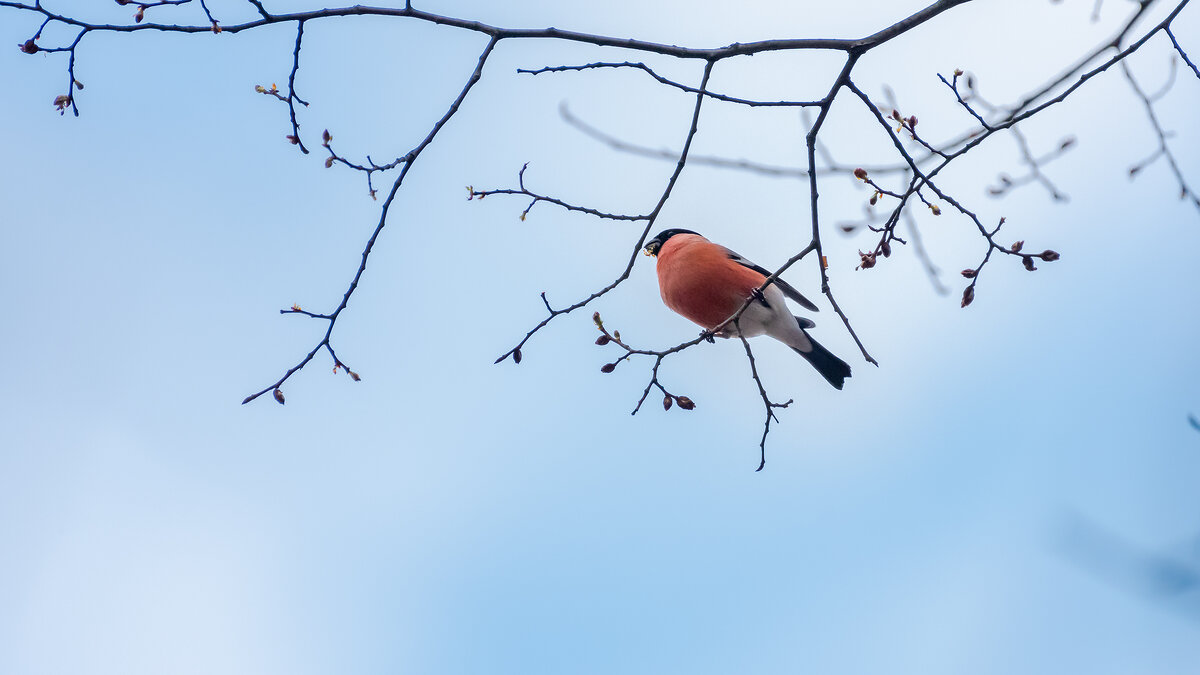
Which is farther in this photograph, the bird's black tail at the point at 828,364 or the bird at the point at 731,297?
the bird's black tail at the point at 828,364

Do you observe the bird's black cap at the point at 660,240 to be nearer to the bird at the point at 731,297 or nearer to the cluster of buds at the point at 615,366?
the bird at the point at 731,297

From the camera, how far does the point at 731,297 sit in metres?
4.50

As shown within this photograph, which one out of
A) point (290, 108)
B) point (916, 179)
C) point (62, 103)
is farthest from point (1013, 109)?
point (62, 103)

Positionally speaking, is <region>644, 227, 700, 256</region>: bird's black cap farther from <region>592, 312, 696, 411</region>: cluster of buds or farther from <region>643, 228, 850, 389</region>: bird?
<region>592, 312, 696, 411</region>: cluster of buds

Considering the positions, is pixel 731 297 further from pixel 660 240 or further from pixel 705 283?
pixel 660 240

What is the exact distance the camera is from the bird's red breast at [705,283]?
4508 millimetres

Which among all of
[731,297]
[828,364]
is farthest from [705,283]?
[828,364]

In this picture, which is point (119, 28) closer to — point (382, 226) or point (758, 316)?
point (382, 226)

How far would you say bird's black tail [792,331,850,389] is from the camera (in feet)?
16.4

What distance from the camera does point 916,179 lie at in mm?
2625

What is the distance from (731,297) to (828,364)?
918mm

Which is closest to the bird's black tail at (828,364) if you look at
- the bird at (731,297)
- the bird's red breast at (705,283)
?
the bird at (731,297)

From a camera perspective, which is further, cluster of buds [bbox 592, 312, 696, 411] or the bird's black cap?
the bird's black cap

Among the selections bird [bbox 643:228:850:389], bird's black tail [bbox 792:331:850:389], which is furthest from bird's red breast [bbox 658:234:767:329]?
bird's black tail [bbox 792:331:850:389]
